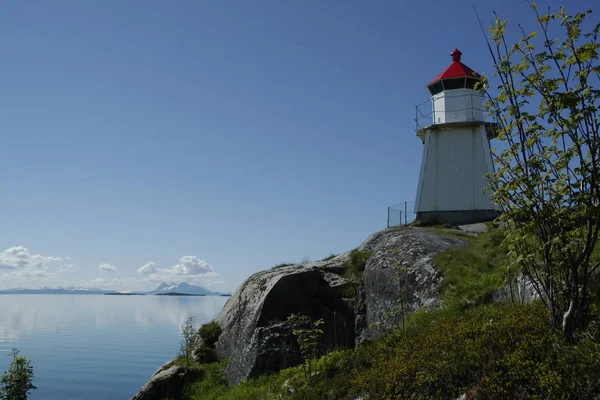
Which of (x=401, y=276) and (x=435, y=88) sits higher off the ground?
(x=435, y=88)

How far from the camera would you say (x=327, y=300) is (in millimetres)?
18766

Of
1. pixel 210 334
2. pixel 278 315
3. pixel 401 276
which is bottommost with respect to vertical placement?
pixel 210 334

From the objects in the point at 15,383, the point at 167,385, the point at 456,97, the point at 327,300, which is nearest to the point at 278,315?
the point at 327,300

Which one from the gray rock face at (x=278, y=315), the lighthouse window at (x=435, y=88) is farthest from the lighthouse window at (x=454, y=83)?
the gray rock face at (x=278, y=315)

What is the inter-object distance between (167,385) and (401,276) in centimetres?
920

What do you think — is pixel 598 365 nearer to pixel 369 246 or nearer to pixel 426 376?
pixel 426 376

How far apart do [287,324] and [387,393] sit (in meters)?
9.57

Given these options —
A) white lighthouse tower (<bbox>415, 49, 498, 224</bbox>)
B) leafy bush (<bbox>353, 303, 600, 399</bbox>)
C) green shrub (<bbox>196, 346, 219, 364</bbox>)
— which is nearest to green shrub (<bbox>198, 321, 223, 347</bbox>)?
green shrub (<bbox>196, 346, 219, 364</bbox>)

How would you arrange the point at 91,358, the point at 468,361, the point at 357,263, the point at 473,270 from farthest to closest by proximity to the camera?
1. the point at 91,358
2. the point at 357,263
3. the point at 473,270
4. the point at 468,361

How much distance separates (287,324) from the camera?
17047 millimetres

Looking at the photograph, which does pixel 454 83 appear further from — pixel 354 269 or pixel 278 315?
pixel 278 315

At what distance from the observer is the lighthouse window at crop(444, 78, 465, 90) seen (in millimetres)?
29344

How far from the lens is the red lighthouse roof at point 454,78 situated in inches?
1152

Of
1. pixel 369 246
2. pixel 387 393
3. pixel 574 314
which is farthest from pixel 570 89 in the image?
pixel 369 246
